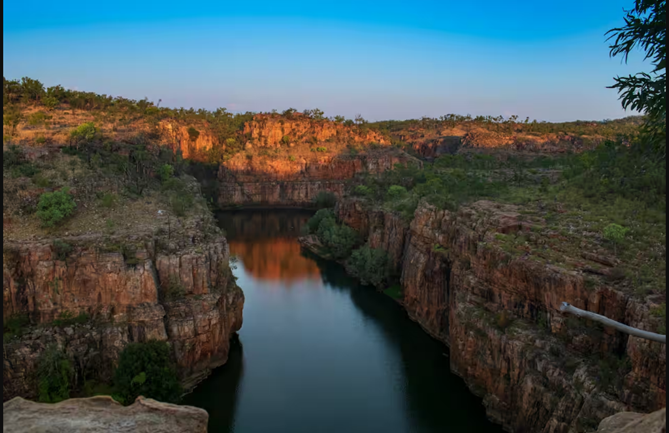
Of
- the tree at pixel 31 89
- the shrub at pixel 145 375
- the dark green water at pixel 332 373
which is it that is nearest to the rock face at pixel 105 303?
the shrub at pixel 145 375

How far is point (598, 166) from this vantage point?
33750mm

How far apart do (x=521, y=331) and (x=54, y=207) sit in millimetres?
24466

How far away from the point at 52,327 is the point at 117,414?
15911 mm

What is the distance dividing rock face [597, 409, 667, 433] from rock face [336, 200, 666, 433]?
779 centimetres

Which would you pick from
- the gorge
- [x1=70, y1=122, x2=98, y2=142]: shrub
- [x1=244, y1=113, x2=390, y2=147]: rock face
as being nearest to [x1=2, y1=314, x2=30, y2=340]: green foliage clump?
the gorge

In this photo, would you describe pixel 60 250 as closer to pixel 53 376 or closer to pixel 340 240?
pixel 53 376

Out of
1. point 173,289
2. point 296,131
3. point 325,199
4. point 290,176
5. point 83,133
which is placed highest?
point 296,131

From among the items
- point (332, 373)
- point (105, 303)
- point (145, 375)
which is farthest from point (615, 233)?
point (105, 303)

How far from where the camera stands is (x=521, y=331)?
2183 cm

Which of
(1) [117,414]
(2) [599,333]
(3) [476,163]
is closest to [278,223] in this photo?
(3) [476,163]

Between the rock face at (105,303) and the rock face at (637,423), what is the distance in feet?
64.2

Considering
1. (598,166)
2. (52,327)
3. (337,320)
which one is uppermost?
(598,166)

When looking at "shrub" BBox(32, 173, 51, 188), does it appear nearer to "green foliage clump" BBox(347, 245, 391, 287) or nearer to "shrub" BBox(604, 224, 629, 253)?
"green foliage clump" BBox(347, 245, 391, 287)

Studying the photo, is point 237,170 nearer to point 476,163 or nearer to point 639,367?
point 476,163
